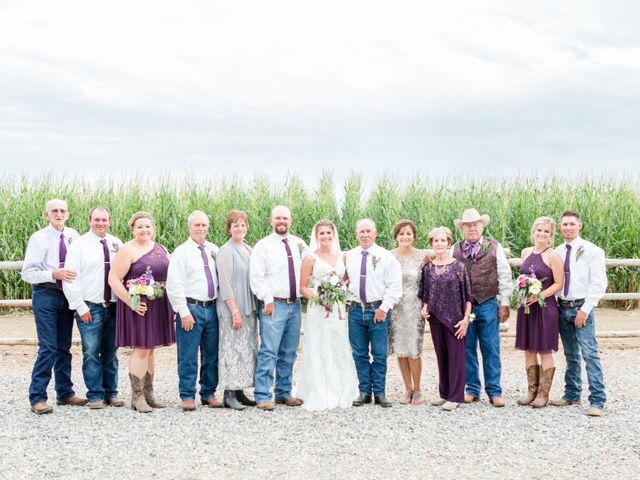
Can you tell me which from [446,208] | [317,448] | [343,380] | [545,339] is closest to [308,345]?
[343,380]

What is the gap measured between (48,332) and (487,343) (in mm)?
4165

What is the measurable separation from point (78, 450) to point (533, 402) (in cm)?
421

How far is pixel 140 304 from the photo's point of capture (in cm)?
676

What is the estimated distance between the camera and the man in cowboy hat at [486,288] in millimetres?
7168

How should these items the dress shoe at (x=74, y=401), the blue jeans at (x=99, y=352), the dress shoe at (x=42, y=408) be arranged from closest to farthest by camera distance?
the blue jeans at (x=99, y=352), the dress shoe at (x=42, y=408), the dress shoe at (x=74, y=401)

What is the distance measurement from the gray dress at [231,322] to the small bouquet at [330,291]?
643 mm

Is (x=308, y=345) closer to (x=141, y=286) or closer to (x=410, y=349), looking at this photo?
(x=410, y=349)

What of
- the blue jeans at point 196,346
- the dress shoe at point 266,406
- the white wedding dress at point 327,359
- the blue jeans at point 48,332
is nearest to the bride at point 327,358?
the white wedding dress at point 327,359

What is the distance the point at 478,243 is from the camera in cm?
726

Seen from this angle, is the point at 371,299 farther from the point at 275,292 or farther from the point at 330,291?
the point at 275,292

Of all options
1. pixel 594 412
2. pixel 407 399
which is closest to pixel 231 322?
pixel 407 399

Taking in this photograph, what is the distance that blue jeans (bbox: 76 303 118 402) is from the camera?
6.98 meters

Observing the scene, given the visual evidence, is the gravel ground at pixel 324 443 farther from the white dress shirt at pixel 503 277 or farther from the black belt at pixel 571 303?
the white dress shirt at pixel 503 277

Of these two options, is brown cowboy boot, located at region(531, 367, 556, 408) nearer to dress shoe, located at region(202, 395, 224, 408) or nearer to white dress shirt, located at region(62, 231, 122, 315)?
dress shoe, located at region(202, 395, 224, 408)
